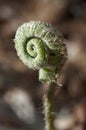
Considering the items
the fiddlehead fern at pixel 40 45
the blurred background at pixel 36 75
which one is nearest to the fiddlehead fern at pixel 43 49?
the fiddlehead fern at pixel 40 45

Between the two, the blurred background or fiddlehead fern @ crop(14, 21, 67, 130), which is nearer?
fiddlehead fern @ crop(14, 21, 67, 130)

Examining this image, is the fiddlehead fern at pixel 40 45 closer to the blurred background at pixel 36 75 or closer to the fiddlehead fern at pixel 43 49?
the fiddlehead fern at pixel 43 49

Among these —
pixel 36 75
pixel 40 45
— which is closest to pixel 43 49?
pixel 40 45

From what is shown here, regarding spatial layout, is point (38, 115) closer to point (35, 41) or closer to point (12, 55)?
point (12, 55)

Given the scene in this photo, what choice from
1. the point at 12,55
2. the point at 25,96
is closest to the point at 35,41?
the point at 25,96

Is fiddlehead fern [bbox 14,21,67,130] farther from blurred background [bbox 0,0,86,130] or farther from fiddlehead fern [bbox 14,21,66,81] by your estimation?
blurred background [bbox 0,0,86,130]

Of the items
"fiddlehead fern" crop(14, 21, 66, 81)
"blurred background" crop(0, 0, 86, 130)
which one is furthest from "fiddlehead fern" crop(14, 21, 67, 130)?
"blurred background" crop(0, 0, 86, 130)
